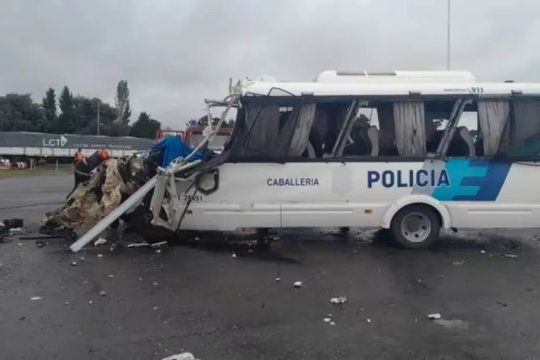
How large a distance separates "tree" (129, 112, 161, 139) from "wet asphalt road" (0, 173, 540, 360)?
88.6 meters

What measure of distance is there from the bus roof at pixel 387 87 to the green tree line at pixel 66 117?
84154mm

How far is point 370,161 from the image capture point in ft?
29.0

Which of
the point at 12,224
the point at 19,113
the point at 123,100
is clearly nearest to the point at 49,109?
the point at 19,113

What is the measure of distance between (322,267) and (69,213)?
486cm

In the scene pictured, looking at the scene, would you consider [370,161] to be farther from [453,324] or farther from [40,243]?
[40,243]

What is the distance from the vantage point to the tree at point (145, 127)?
96.5 m

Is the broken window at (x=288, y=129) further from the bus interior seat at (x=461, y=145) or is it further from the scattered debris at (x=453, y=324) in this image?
the scattered debris at (x=453, y=324)

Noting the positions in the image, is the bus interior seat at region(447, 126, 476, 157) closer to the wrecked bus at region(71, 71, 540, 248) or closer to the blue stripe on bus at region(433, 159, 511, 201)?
the wrecked bus at region(71, 71, 540, 248)

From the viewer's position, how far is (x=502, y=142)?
8.84m

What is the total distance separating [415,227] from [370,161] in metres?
1.31

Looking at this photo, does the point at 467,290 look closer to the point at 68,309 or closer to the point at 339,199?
the point at 339,199

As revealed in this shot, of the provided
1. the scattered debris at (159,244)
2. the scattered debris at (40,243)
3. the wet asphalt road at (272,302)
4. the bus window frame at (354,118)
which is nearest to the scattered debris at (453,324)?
the wet asphalt road at (272,302)

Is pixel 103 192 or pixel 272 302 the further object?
pixel 103 192

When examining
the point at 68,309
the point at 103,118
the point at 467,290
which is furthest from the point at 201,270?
the point at 103,118
